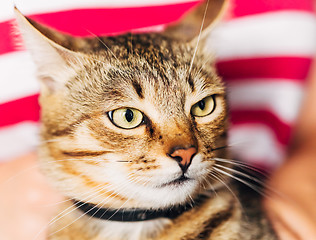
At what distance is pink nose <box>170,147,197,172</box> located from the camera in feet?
1.98

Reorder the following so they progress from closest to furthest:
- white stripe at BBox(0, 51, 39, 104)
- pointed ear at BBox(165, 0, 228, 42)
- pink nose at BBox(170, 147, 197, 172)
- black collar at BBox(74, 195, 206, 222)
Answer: pink nose at BBox(170, 147, 197, 172), black collar at BBox(74, 195, 206, 222), pointed ear at BBox(165, 0, 228, 42), white stripe at BBox(0, 51, 39, 104)

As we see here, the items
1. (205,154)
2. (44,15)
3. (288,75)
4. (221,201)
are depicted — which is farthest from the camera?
(288,75)

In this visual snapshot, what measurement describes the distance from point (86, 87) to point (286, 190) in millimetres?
645

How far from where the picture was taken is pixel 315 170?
100cm

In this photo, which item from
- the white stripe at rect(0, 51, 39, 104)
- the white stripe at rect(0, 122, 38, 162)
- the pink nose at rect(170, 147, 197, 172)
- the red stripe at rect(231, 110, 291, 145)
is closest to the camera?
the pink nose at rect(170, 147, 197, 172)

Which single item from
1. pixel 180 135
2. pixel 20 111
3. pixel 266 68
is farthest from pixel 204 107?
pixel 20 111

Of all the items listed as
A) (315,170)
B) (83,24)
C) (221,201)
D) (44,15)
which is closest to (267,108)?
(315,170)

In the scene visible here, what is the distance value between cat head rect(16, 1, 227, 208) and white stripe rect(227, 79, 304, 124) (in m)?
0.43

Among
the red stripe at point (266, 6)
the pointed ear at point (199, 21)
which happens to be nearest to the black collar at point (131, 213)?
the pointed ear at point (199, 21)

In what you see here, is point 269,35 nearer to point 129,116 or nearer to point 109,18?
point 109,18

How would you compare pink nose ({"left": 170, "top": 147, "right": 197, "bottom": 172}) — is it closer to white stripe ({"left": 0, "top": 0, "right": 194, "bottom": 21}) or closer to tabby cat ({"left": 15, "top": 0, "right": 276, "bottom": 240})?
tabby cat ({"left": 15, "top": 0, "right": 276, "bottom": 240})

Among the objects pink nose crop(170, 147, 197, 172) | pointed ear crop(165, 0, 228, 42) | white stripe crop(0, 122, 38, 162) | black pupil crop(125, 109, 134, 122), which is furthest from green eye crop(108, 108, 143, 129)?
white stripe crop(0, 122, 38, 162)

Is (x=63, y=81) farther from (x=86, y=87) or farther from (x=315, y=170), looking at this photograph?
(x=315, y=170)

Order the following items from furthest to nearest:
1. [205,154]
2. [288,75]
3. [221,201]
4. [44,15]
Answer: [288,75] < [44,15] < [221,201] < [205,154]
